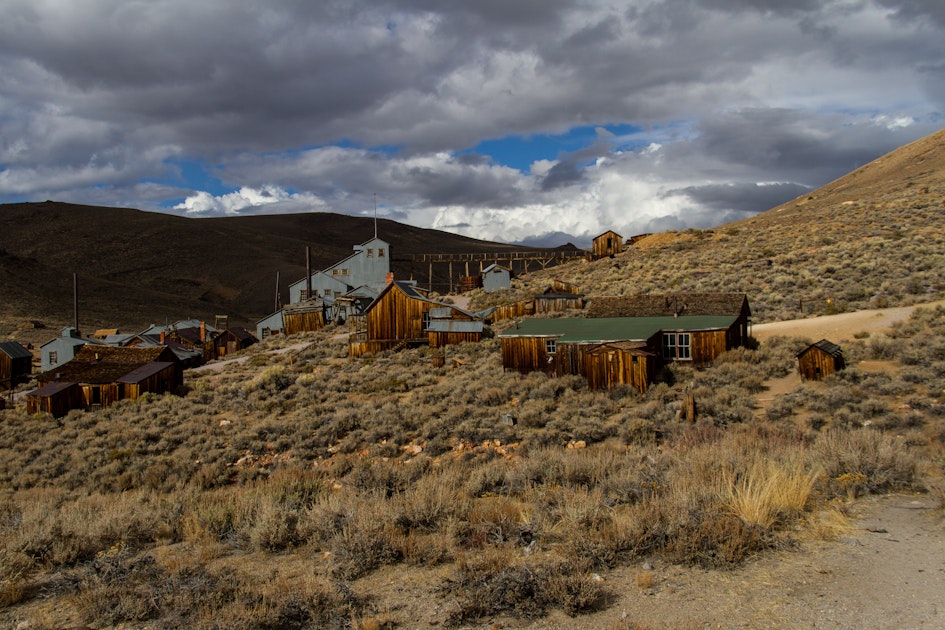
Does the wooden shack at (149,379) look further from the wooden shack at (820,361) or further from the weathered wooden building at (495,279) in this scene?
the weathered wooden building at (495,279)

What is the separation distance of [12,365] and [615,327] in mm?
37035

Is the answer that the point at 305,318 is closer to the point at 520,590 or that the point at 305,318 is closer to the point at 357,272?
the point at 357,272

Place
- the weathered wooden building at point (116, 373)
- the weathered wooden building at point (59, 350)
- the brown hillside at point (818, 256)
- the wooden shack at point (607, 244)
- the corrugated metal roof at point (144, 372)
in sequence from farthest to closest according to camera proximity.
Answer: the wooden shack at point (607, 244)
the weathered wooden building at point (59, 350)
the brown hillside at point (818, 256)
the corrugated metal roof at point (144, 372)
the weathered wooden building at point (116, 373)

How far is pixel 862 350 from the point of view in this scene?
20.0m

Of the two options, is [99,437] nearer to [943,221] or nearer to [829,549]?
[829,549]

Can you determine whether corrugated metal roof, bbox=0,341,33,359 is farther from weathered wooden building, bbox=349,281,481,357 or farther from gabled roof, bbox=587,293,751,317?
gabled roof, bbox=587,293,751,317

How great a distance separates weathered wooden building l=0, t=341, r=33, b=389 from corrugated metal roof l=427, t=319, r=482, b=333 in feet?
84.7

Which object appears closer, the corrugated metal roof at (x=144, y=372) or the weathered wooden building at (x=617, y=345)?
the weathered wooden building at (x=617, y=345)

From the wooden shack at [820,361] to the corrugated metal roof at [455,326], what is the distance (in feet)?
56.1

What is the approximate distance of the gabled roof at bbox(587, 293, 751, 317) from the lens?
24219mm

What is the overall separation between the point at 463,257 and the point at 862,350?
55.0 meters

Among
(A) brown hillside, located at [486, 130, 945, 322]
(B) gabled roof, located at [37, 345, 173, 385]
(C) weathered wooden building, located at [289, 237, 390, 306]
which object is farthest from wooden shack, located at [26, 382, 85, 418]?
(C) weathered wooden building, located at [289, 237, 390, 306]

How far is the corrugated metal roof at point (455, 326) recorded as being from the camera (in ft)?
108

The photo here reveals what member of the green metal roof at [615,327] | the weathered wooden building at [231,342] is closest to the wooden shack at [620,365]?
the green metal roof at [615,327]
